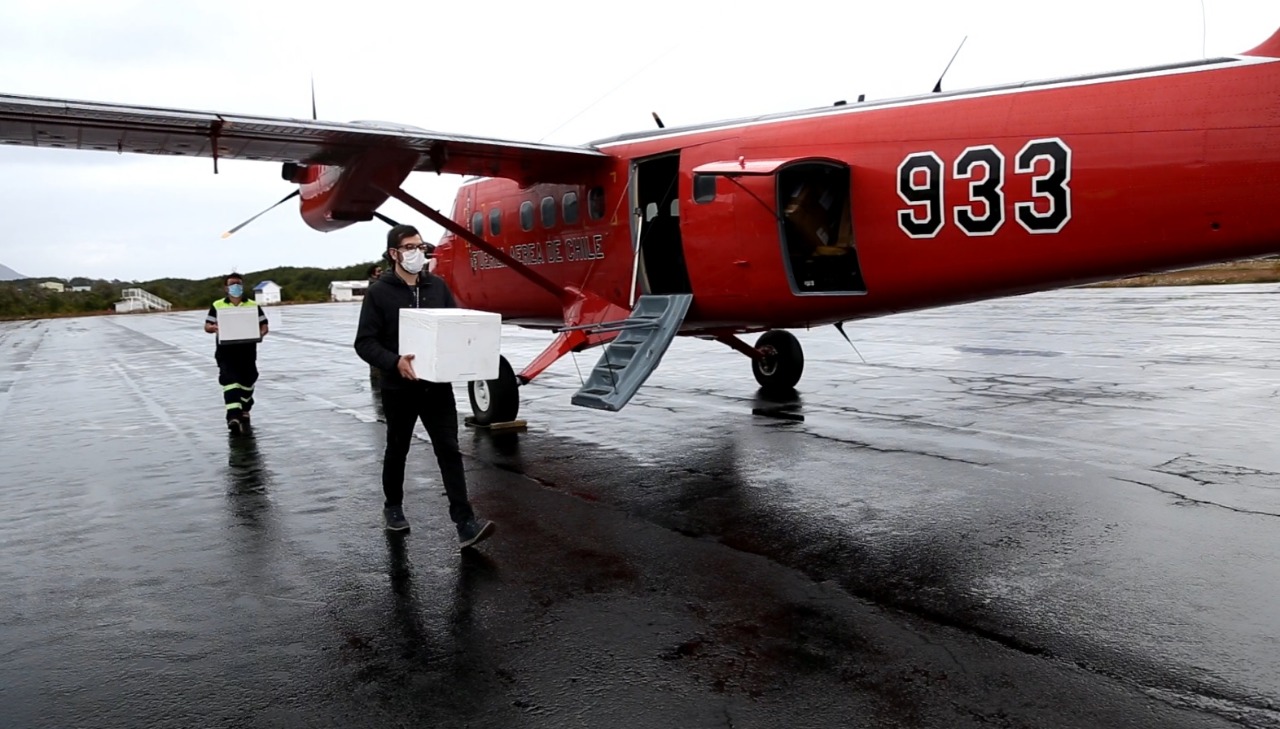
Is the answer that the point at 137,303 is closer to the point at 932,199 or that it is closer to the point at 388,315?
the point at 388,315

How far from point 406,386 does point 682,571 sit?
2167mm

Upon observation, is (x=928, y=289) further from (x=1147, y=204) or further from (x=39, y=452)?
(x=39, y=452)

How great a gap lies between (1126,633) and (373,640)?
3.59m

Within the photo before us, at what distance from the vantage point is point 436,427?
5.90 m

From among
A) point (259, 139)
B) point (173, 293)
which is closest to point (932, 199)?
point (259, 139)

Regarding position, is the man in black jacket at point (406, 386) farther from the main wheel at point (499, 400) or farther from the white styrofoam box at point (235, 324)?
the white styrofoam box at point (235, 324)

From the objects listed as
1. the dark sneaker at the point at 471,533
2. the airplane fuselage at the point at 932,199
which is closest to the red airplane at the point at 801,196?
the airplane fuselage at the point at 932,199

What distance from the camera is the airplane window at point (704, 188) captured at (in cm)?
925

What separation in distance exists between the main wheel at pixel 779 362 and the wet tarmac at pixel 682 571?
0.92 m

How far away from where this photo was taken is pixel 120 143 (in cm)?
908

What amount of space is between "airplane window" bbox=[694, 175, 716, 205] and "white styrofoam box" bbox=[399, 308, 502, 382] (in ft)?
13.5

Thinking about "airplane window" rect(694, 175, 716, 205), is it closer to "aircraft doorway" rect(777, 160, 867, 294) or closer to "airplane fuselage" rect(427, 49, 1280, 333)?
"airplane fuselage" rect(427, 49, 1280, 333)

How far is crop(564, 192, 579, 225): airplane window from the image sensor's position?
437 inches

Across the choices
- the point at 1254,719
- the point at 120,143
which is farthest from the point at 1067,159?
the point at 120,143
